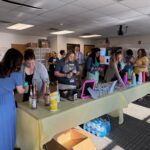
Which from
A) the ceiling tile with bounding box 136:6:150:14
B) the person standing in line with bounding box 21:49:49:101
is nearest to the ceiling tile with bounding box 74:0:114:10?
the ceiling tile with bounding box 136:6:150:14

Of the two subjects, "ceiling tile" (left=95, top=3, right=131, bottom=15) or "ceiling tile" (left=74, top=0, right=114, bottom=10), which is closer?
"ceiling tile" (left=74, top=0, right=114, bottom=10)

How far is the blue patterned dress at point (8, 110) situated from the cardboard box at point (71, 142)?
18.9 inches

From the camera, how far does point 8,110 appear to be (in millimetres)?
1602

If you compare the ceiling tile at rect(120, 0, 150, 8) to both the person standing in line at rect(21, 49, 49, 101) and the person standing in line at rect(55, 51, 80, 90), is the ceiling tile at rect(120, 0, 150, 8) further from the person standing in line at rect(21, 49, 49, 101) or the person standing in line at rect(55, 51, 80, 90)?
the person standing in line at rect(21, 49, 49, 101)

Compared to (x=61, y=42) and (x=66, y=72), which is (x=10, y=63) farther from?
(x=61, y=42)

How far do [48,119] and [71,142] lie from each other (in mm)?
710

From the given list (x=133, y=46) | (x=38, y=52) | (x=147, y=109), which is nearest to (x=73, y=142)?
(x=147, y=109)

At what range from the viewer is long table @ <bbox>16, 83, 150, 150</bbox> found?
145 cm

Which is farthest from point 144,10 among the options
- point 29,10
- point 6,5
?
point 6,5

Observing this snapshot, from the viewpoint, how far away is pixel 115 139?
94.4 inches

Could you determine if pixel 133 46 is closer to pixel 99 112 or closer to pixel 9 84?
pixel 99 112

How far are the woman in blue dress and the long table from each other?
0.33ft

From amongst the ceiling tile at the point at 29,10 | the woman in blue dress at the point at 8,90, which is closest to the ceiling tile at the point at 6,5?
the ceiling tile at the point at 29,10

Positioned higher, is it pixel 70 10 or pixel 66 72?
pixel 70 10
